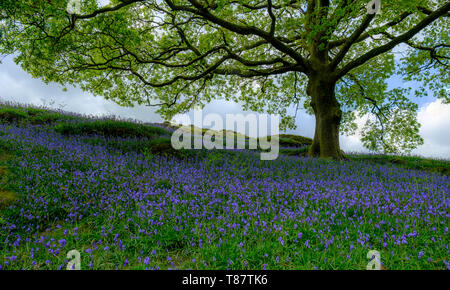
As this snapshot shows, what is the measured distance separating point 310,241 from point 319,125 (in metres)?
9.62

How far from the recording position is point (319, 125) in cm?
1227

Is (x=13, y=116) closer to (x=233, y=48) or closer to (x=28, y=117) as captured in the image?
(x=28, y=117)

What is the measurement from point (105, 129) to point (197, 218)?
10.7 meters

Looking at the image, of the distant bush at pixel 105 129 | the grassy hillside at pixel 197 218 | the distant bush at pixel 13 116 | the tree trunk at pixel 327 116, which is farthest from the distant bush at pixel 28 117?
the tree trunk at pixel 327 116

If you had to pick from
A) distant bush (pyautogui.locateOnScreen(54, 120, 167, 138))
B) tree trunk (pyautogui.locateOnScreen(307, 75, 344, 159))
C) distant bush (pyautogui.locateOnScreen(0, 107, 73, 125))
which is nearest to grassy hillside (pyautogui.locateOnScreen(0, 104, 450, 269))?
distant bush (pyautogui.locateOnScreen(54, 120, 167, 138))

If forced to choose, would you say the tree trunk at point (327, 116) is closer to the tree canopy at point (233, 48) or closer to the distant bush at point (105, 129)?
the tree canopy at point (233, 48)

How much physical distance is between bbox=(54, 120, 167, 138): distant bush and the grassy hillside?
14.6ft

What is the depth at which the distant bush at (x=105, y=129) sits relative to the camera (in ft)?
39.5

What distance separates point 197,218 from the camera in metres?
4.37

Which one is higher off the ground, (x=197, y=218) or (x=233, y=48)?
(x=233, y=48)

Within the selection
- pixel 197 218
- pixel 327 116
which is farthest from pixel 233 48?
pixel 197 218
